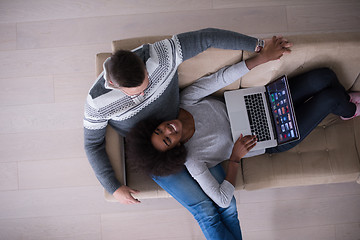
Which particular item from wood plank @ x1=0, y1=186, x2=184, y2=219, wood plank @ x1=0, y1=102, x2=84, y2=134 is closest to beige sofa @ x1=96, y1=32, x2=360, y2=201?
wood plank @ x1=0, y1=186, x2=184, y2=219

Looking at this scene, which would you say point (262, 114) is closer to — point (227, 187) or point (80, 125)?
point (227, 187)

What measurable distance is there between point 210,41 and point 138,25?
2.84 ft

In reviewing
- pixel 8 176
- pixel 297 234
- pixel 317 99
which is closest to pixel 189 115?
pixel 317 99

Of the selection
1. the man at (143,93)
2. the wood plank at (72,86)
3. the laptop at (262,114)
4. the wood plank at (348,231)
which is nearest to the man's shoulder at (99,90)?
the man at (143,93)

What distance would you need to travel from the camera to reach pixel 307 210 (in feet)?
5.94

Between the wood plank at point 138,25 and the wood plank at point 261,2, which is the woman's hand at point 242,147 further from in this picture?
the wood plank at point 261,2

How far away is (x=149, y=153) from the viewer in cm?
125

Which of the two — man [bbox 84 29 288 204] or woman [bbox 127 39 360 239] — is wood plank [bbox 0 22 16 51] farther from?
woman [bbox 127 39 360 239]

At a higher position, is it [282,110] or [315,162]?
[282,110]

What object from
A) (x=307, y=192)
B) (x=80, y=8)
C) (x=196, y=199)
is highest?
(x=80, y=8)

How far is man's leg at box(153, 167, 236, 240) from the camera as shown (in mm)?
1363

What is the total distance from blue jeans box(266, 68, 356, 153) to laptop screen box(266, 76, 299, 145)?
0.33ft

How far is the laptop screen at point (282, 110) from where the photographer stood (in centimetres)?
132

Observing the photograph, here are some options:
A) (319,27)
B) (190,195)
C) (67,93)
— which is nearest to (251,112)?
(190,195)
